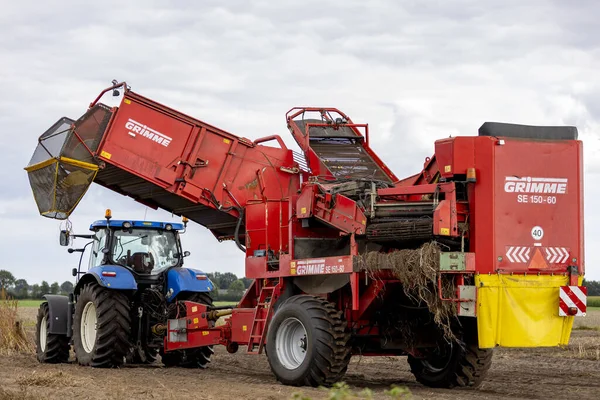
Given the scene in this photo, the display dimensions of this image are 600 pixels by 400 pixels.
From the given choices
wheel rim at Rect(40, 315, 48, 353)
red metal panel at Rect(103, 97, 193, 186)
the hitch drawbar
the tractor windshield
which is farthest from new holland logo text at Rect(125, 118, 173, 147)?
wheel rim at Rect(40, 315, 48, 353)

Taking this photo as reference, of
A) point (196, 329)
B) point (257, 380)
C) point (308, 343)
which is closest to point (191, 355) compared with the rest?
point (196, 329)

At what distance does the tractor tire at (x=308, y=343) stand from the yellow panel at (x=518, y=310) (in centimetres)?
201

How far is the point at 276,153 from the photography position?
15578 millimetres

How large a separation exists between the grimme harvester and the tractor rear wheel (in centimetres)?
2

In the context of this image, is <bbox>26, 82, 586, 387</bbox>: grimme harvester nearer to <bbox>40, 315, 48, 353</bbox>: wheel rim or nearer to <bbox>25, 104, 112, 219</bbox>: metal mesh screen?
<bbox>25, 104, 112, 219</bbox>: metal mesh screen

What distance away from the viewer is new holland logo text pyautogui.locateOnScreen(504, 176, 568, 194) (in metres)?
11.6

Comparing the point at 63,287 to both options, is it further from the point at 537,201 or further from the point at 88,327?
the point at 537,201

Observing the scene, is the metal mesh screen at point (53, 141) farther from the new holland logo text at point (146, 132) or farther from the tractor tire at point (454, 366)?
the tractor tire at point (454, 366)

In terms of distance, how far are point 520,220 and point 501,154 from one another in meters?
0.84

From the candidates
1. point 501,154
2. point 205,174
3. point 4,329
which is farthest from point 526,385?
point 4,329

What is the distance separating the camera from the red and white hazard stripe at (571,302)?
1161 cm

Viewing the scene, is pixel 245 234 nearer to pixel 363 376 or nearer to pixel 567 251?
pixel 363 376

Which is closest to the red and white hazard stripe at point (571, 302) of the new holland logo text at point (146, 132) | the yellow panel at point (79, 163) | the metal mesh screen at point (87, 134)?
the new holland logo text at point (146, 132)

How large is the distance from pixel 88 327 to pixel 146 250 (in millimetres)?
1699
